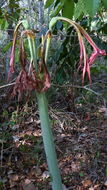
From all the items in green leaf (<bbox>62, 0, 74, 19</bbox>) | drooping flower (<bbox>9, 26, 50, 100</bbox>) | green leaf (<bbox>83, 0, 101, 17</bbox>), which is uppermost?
green leaf (<bbox>62, 0, 74, 19</bbox>)

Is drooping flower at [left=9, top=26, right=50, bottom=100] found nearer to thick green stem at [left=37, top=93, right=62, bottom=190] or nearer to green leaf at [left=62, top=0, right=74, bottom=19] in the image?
thick green stem at [left=37, top=93, right=62, bottom=190]

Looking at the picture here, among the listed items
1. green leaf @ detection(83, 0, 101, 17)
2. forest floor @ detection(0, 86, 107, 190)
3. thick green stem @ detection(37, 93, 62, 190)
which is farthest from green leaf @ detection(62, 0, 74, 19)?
forest floor @ detection(0, 86, 107, 190)

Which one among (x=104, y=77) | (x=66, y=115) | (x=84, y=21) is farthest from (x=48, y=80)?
(x=104, y=77)

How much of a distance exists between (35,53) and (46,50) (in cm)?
3

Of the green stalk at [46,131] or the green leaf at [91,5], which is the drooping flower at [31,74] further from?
the green leaf at [91,5]

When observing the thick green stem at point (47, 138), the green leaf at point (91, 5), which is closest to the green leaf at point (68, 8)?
the green leaf at point (91, 5)

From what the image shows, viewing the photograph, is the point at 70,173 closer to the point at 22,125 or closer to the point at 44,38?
the point at 22,125

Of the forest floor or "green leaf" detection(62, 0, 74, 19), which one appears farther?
the forest floor

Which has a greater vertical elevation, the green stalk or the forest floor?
the green stalk

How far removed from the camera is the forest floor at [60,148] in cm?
168

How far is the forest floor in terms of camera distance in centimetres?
168

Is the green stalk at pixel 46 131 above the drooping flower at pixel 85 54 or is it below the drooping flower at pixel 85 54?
below

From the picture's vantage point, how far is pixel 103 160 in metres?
1.85

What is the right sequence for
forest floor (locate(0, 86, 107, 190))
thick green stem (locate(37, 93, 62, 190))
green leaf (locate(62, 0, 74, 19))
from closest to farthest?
thick green stem (locate(37, 93, 62, 190)) < green leaf (locate(62, 0, 74, 19)) < forest floor (locate(0, 86, 107, 190))
